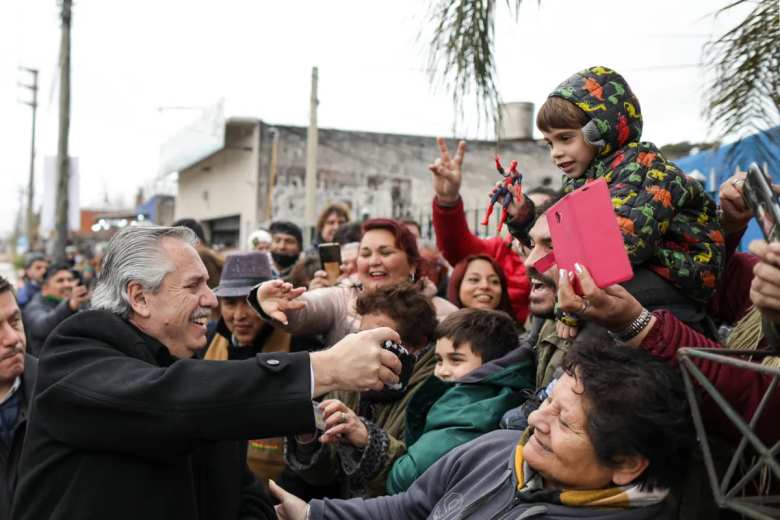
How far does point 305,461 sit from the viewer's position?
9.54ft

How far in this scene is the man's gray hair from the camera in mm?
2090

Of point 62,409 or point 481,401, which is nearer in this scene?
point 62,409

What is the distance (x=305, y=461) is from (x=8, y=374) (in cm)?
138

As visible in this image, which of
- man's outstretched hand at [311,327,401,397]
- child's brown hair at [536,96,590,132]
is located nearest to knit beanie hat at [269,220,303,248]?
child's brown hair at [536,96,590,132]

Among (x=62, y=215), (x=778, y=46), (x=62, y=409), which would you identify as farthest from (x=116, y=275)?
(x=62, y=215)

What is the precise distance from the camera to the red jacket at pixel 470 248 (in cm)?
375

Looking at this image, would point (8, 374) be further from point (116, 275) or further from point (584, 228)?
point (584, 228)

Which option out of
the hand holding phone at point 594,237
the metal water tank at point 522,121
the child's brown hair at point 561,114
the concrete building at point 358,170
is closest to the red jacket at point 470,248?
the child's brown hair at point 561,114

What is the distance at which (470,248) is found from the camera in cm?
402

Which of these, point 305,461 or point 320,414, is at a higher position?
point 320,414

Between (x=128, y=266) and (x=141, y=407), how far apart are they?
544 mm

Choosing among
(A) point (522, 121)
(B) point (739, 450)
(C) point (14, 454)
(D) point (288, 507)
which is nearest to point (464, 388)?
(D) point (288, 507)

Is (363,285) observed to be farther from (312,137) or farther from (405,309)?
(312,137)

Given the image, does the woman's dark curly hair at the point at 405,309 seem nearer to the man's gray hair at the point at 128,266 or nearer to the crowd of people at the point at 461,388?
the crowd of people at the point at 461,388
